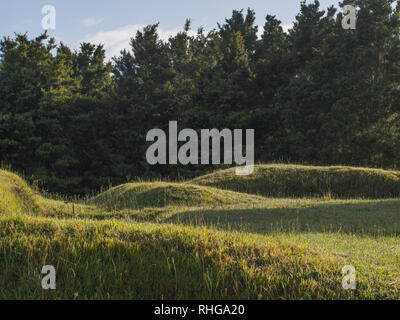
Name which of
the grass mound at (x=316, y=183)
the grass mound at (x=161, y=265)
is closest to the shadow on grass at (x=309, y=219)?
the grass mound at (x=161, y=265)

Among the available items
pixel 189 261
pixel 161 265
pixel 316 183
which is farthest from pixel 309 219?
pixel 316 183

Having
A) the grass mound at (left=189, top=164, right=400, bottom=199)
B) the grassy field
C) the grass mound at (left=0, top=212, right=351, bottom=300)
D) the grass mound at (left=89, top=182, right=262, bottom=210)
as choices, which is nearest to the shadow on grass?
the grassy field

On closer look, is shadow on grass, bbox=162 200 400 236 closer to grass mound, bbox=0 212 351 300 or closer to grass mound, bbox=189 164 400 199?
grass mound, bbox=0 212 351 300

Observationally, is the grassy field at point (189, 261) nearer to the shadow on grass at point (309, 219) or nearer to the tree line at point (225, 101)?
the shadow on grass at point (309, 219)

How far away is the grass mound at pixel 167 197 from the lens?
1416 cm

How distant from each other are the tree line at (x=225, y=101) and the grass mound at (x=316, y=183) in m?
9.24

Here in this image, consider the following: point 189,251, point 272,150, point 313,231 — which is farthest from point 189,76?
point 189,251

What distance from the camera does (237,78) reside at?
34.9 metres

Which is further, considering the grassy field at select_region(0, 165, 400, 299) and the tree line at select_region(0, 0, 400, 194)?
the tree line at select_region(0, 0, 400, 194)

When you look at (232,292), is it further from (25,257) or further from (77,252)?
(25,257)

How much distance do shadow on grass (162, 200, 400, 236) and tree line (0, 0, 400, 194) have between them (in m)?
16.3

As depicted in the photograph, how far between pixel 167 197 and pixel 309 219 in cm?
584

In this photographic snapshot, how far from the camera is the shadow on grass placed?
9195 mm
